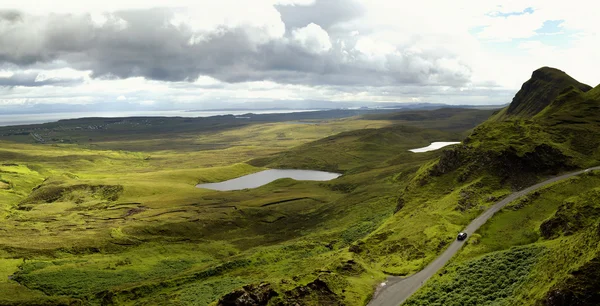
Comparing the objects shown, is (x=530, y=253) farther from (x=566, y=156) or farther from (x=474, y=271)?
(x=566, y=156)

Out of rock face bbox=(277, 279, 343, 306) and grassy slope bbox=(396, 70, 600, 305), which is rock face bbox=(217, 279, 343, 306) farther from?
grassy slope bbox=(396, 70, 600, 305)

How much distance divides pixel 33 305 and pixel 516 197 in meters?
115

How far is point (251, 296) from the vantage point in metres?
57.5

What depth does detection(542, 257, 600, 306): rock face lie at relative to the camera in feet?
132

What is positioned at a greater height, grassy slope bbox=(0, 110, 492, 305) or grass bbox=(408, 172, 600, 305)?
grass bbox=(408, 172, 600, 305)

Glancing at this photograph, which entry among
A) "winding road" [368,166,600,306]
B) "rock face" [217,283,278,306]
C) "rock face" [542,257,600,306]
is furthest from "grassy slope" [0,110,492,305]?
"rock face" [542,257,600,306]

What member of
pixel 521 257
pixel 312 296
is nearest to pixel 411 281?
pixel 521 257

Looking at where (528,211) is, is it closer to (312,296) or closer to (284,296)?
(312,296)

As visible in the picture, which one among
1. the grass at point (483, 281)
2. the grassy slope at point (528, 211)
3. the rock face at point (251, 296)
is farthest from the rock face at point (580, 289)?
the rock face at point (251, 296)

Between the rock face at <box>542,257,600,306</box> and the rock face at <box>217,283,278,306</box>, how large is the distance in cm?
3498

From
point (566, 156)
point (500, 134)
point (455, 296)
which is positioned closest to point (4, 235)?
point (455, 296)

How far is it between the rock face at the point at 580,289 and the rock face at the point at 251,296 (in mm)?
34985

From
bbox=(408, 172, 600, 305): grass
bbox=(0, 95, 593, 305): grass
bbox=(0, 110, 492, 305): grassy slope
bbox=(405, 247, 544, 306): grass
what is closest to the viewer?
bbox=(408, 172, 600, 305): grass

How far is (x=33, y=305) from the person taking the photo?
288 ft
